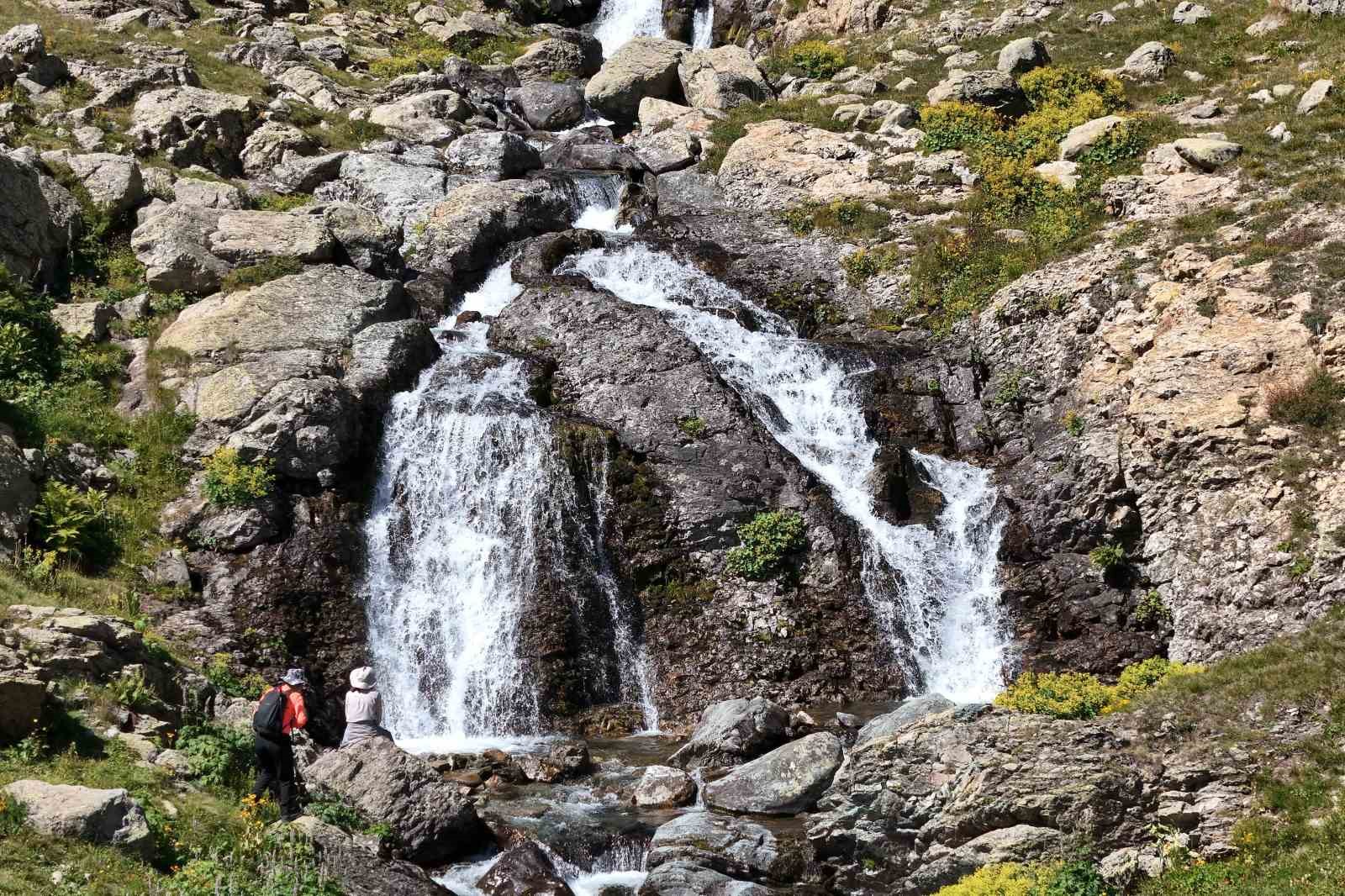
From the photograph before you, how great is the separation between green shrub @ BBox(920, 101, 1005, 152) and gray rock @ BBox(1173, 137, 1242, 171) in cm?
740

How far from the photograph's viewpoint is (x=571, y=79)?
48156mm

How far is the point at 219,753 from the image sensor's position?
535 inches

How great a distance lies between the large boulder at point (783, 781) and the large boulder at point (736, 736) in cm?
100

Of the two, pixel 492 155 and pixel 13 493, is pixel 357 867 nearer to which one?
pixel 13 493

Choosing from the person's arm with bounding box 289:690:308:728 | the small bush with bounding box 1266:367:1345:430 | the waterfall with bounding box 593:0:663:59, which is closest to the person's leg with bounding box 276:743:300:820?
the person's arm with bounding box 289:690:308:728

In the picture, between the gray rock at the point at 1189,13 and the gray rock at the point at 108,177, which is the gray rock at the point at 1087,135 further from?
the gray rock at the point at 108,177

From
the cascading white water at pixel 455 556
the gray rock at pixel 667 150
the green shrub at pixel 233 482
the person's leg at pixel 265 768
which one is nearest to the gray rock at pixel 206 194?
the cascading white water at pixel 455 556

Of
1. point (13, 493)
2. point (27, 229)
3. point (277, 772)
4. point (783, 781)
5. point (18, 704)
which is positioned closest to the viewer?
point (18, 704)

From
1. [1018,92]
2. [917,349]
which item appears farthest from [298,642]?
[1018,92]

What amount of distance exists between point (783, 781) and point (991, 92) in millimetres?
29703

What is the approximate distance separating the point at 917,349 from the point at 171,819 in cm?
2220

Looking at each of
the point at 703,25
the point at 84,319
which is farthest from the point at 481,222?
the point at 703,25

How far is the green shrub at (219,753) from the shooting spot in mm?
13172

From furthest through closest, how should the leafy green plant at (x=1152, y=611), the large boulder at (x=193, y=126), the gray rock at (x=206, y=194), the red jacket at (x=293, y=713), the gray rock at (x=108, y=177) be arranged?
the large boulder at (x=193, y=126) → the gray rock at (x=206, y=194) → the gray rock at (x=108, y=177) → the leafy green plant at (x=1152, y=611) → the red jacket at (x=293, y=713)
